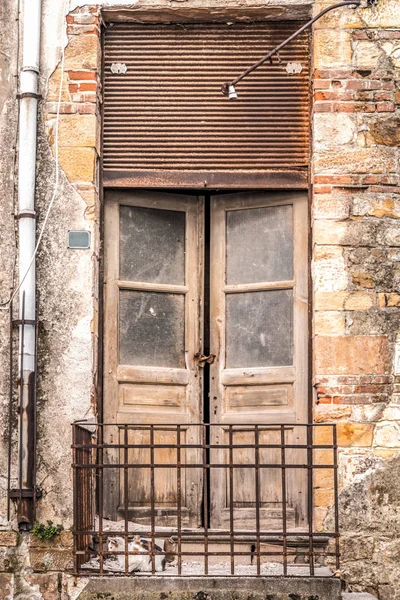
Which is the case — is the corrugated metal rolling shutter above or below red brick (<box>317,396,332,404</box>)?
above

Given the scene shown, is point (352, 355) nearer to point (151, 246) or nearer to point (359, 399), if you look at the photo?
point (359, 399)

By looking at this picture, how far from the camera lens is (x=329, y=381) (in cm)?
645

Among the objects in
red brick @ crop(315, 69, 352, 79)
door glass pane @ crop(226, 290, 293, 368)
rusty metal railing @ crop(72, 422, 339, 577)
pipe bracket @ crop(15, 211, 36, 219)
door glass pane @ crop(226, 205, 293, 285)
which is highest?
red brick @ crop(315, 69, 352, 79)

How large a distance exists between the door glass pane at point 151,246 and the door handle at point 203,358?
501mm

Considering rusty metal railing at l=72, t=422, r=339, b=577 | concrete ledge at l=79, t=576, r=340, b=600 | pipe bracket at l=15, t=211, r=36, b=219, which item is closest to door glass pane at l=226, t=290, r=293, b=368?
rusty metal railing at l=72, t=422, r=339, b=577

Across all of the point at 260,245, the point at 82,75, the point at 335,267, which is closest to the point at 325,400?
the point at 335,267

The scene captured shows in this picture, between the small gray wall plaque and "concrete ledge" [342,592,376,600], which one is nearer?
"concrete ledge" [342,592,376,600]

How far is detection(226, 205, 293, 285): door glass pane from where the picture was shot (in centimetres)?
690

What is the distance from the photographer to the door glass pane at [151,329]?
6855 millimetres

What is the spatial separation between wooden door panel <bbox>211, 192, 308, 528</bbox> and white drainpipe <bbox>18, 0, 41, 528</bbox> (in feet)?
4.03

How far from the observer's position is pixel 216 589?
5.57m

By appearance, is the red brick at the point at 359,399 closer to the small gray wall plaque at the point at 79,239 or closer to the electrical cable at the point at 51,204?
the small gray wall plaque at the point at 79,239

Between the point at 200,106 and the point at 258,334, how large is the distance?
1.56 metres

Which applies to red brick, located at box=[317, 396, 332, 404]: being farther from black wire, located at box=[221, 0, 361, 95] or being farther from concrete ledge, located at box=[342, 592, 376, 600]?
black wire, located at box=[221, 0, 361, 95]
